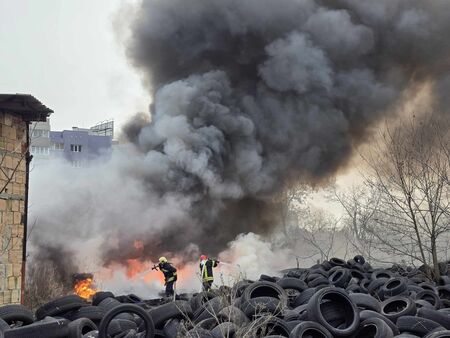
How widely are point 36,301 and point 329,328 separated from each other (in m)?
11.4

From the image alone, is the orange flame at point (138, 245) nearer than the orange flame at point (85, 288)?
No

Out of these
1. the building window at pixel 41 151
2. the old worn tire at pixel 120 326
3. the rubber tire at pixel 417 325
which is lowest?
the rubber tire at pixel 417 325

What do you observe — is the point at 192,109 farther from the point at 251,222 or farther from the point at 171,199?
the point at 251,222

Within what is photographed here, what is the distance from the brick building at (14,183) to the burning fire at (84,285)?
4.96 meters

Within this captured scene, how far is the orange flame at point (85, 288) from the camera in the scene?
18094 millimetres

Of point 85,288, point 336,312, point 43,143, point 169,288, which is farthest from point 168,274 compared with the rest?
point 43,143

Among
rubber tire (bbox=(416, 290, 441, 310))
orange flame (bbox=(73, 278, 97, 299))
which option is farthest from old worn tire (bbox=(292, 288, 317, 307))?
orange flame (bbox=(73, 278, 97, 299))

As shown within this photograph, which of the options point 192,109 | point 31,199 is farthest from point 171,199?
point 31,199

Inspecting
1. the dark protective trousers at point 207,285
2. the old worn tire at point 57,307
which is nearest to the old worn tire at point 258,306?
the old worn tire at point 57,307

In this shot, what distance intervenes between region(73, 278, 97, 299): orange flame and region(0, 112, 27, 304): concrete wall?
16.4 ft

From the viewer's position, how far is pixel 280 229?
28922 millimetres

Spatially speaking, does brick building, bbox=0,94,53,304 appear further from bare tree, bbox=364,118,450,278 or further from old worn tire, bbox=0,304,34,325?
bare tree, bbox=364,118,450,278

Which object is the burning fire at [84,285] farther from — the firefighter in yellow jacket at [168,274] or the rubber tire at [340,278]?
the rubber tire at [340,278]

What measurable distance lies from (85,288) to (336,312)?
12594 mm
